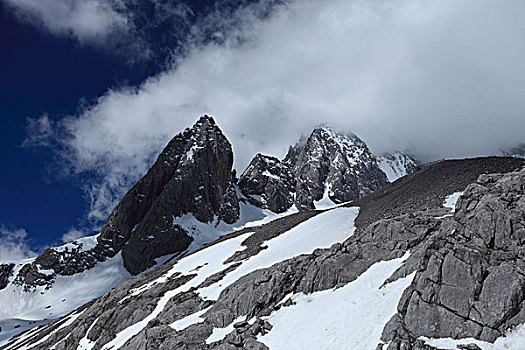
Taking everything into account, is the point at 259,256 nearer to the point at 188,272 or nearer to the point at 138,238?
the point at 188,272

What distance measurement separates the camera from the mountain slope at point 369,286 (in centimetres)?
1567

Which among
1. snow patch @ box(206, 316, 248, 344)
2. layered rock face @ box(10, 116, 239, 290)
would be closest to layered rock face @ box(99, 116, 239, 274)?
layered rock face @ box(10, 116, 239, 290)

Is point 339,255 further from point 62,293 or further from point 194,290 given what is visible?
point 62,293

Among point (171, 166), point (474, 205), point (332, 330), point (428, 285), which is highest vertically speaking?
point (171, 166)

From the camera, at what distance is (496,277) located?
1548 cm

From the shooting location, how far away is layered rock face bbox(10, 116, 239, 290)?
151625 millimetres

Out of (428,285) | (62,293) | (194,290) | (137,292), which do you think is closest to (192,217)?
(62,293)

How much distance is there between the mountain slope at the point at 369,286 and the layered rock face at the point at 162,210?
10522cm

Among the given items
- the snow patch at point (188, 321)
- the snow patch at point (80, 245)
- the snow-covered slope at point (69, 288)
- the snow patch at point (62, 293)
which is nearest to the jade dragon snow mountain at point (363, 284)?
the snow patch at point (188, 321)

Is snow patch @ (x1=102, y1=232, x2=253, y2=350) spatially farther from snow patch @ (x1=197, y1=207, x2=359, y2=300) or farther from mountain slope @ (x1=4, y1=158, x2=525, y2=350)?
snow patch @ (x1=197, y1=207, x2=359, y2=300)

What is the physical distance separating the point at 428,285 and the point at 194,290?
95.5 feet

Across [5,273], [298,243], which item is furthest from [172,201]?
[298,243]

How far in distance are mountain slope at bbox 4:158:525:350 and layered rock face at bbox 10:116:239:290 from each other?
105220 millimetres

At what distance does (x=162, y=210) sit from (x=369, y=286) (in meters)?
150
